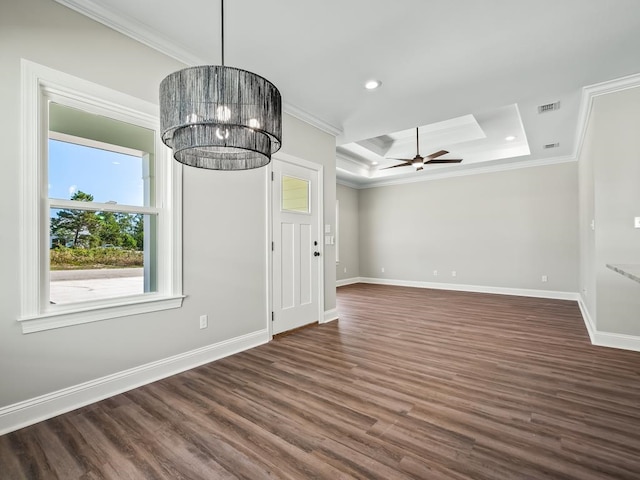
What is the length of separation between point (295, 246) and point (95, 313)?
2.30 m

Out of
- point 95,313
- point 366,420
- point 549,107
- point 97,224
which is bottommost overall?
point 366,420

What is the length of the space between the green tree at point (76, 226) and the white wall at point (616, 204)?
4864 mm

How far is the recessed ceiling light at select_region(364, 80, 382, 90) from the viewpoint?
336cm

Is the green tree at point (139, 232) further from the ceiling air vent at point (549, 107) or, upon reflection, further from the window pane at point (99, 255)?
the ceiling air vent at point (549, 107)

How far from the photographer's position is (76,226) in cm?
237

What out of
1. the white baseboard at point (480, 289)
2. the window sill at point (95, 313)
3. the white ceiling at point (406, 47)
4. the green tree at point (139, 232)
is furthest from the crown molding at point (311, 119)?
the white baseboard at point (480, 289)

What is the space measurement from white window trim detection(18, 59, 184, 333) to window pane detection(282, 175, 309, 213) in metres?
1.66

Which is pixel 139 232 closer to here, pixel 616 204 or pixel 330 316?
pixel 330 316

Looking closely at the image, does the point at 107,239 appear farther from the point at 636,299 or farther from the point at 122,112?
the point at 636,299

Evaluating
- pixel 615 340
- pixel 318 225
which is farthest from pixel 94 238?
pixel 615 340

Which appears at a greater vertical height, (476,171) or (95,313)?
(476,171)

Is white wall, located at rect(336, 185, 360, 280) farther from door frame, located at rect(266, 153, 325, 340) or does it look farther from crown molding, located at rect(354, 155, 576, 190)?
door frame, located at rect(266, 153, 325, 340)

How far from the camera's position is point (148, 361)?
2.65 m

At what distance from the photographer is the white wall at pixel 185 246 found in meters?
1.99
